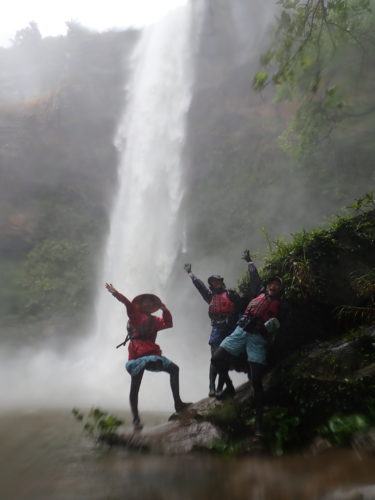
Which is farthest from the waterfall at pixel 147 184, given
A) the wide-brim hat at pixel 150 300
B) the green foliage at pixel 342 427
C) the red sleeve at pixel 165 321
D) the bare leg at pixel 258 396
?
the green foliage at pixel 342 427

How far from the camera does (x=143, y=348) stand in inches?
166

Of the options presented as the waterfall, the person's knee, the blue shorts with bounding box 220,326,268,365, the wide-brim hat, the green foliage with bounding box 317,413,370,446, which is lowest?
the green foliage with bounding box 317,413,370,446

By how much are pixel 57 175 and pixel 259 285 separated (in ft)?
73.6

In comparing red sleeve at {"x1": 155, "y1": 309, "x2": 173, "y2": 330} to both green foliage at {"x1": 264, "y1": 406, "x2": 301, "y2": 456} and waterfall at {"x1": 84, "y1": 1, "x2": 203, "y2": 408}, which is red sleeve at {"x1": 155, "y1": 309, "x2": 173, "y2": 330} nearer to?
green foliage at {"x1": 264, "y1": 406, "x2": 301, "y2": 456}

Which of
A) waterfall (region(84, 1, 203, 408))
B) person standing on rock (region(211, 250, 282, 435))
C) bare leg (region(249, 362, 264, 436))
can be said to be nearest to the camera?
bare leg (region(249, 362, 264, 436))

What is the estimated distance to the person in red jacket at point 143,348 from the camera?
4125 millimetres

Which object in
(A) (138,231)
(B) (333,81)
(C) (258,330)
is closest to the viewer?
(C) (258,330)

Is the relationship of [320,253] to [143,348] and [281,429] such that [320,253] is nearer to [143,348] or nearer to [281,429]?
[281,429]

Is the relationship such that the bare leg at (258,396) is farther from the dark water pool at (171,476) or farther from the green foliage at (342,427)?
the green foliage at (342,427)

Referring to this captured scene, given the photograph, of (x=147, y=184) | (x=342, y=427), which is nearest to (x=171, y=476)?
(x=342, y=427)

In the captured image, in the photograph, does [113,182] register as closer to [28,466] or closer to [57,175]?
[57,175]

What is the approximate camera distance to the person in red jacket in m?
4.12

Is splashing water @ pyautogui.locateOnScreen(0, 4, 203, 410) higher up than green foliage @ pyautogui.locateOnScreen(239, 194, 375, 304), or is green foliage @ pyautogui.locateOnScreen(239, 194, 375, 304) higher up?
splashing water @ pyautogui.locateOnScreen(0, 4, 203, 410)

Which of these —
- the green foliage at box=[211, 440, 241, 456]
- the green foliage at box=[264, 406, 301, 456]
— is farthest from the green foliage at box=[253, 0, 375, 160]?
the green foliage at box=[211, 440, 241, 456]
